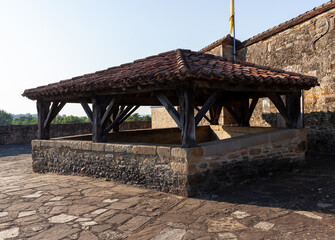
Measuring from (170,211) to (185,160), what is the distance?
88cm

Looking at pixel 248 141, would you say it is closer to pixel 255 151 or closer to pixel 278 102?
pixel 255 151

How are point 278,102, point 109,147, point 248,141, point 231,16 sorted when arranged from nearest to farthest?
point 248,141, point 109,147, point 278,102, point 231,16

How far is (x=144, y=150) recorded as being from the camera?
4.42m

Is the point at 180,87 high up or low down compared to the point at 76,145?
up

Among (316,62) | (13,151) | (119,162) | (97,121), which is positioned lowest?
(13,151)

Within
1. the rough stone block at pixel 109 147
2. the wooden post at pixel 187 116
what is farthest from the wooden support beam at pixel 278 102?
the rough stone block at pixel 109 147

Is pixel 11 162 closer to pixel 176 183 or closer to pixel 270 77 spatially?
pixel 176 183

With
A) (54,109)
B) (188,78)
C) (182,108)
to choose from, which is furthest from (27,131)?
(188,78)

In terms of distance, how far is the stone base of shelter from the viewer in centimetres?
399

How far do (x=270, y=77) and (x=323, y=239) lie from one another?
2836mm

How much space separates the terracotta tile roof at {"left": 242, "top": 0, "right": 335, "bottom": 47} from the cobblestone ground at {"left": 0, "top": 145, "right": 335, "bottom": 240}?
5.04m

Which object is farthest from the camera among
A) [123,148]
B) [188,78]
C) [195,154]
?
[123,148]

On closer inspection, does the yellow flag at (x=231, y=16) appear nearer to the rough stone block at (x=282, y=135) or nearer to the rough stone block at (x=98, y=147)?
the rough stone block at (x=282, y=135)

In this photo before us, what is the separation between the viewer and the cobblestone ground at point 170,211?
2684 mm
